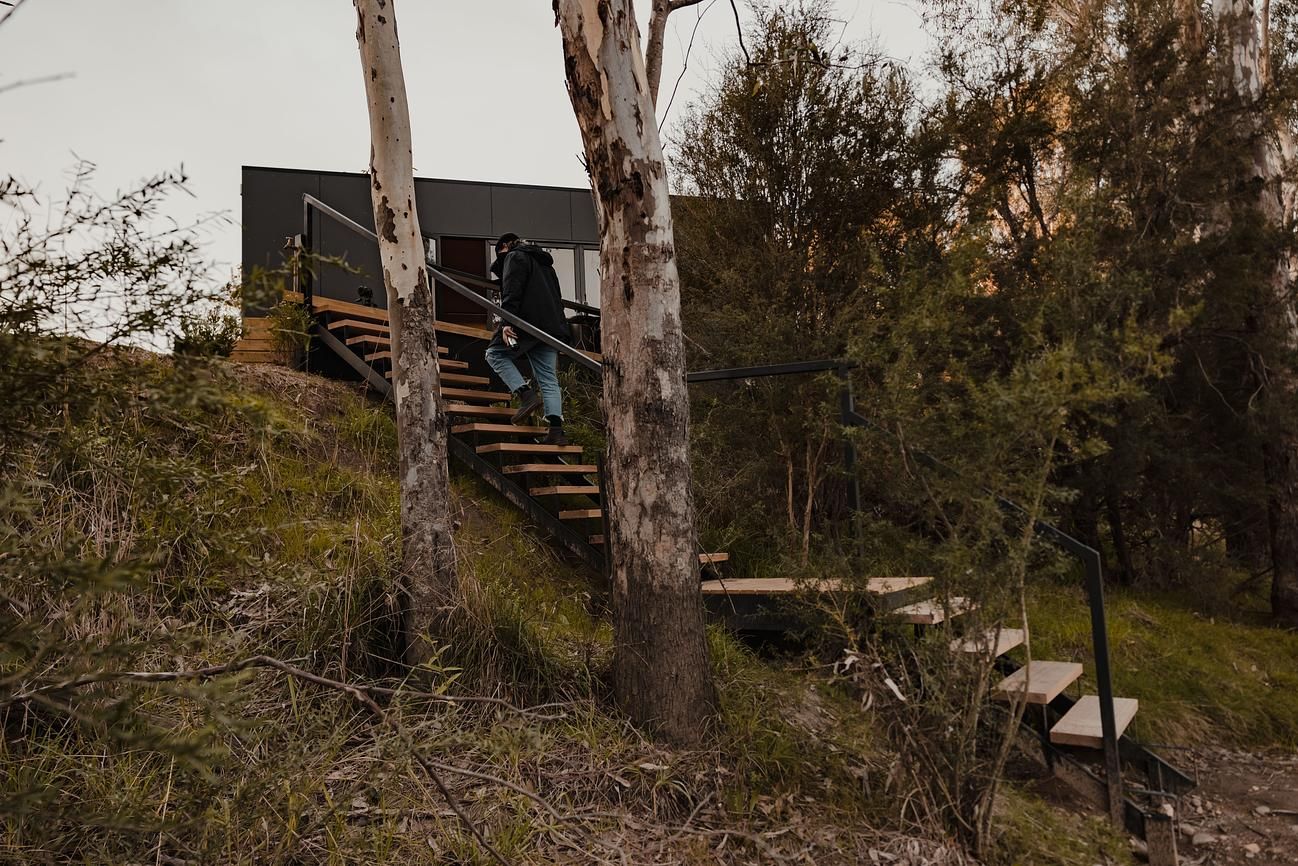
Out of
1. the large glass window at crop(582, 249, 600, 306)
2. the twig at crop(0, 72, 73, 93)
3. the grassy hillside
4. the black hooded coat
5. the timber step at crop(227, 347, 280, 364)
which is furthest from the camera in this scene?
the large glass window at crop(582, 249, 600, 306)

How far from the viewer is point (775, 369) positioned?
16.6ft

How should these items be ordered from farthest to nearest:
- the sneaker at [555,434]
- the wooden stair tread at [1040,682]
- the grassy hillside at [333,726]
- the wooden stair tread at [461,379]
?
the wooden stair tread at [461,379] < the sneaker at [555,434] < the wooden stair tread at [1040,682] < the grassy hillside at [333,726]

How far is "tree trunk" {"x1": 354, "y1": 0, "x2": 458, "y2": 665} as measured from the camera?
4.05 meters

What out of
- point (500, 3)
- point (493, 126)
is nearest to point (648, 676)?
point (500, 3)

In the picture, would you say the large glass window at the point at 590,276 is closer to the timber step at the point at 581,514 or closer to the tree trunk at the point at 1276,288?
the tree trunk at the point at 1276,288

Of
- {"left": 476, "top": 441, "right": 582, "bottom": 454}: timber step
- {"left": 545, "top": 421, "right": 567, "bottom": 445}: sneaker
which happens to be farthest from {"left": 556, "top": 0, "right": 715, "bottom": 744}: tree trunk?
{"left": 545, "top": 421, "right": 567, "bottom": 445}: sneaker

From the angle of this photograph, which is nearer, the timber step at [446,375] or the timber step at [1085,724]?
the timber step at [1085,724]

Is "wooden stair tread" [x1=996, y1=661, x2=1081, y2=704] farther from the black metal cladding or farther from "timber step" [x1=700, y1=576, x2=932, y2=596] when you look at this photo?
the black metal cladding

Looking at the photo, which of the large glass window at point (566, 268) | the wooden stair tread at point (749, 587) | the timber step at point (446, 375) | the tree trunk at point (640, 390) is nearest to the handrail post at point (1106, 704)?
the wooden stair tread at point (749, 587)

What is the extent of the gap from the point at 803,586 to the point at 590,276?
11168 mm

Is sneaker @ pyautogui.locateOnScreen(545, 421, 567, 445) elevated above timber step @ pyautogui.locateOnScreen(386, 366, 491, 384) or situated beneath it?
situated beneath

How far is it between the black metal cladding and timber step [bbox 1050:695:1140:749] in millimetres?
9623

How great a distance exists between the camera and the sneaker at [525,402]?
23.0 ft

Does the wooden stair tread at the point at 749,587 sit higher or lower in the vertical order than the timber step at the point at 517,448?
lower
